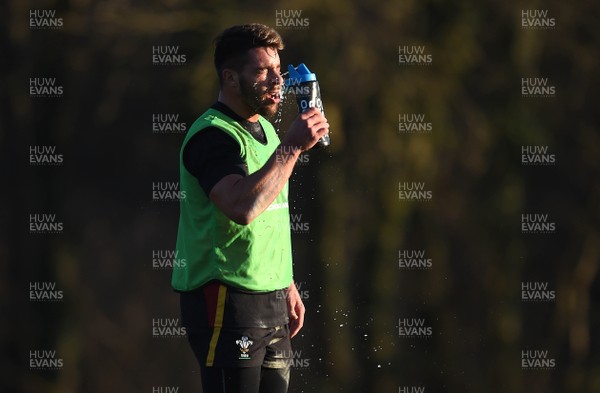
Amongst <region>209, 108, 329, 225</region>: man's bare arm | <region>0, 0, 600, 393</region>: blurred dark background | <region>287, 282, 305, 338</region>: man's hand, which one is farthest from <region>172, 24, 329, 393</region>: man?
<region>0, 0, 600, 393</region>: blurred dark background

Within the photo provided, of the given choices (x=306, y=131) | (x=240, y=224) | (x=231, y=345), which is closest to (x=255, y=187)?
(x=240, y=224)

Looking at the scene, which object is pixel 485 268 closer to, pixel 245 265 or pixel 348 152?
pixel 348 152

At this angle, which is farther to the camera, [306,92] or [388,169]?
[388,169]

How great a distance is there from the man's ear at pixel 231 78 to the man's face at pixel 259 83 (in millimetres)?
15

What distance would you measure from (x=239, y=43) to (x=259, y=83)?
0.51 feet

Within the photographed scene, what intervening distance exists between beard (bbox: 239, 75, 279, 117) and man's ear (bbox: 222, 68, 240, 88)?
0.02 metres

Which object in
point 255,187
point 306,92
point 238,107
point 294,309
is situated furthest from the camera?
point 294,309

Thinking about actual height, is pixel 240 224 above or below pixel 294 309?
above

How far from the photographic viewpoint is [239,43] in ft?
11.3

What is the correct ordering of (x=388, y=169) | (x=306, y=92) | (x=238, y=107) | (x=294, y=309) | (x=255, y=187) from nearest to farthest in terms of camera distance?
1. (x=255, y=187)
2. (x=306, y=92)
3. (x=238, y=107)
4. (x=294, y=309)
5. (x=388, y=169)

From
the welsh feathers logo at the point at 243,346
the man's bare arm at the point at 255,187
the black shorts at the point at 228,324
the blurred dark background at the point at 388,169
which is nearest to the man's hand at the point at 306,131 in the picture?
the man's bare arm at the point at 255,187

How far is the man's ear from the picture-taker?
343cm

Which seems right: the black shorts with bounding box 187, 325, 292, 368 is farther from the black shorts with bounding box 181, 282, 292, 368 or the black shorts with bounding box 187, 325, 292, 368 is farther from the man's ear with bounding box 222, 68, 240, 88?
the man's ear with bounding box 222, 68, 240, 88

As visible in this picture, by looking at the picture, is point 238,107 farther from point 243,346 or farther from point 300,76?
point 243,346
